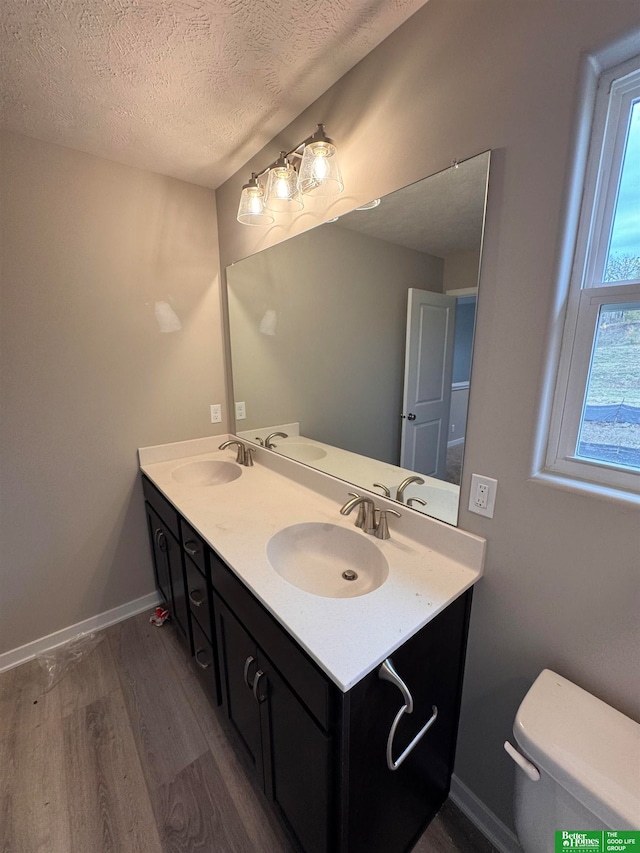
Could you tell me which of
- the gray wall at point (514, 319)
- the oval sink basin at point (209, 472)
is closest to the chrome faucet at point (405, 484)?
the gray wall at point (514, 319)

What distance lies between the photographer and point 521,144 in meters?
0.81

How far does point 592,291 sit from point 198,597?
1.67m

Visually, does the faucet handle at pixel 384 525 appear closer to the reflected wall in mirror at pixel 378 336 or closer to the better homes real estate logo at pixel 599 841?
the reflected wall in mirror at pixel 378 336

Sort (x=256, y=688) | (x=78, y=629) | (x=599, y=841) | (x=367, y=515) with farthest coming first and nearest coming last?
(x=78, y=629)
(x=367, y=515)
(x=256, y=688)
(x=599, y=841)

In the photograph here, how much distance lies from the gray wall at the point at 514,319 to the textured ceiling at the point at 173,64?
0.16 m

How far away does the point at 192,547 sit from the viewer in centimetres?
141

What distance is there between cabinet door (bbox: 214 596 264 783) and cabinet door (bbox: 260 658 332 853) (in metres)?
0.06

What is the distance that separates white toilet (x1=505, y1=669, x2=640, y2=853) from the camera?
25.3 inches

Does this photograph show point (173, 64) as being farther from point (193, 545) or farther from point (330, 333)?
point (193, 545)

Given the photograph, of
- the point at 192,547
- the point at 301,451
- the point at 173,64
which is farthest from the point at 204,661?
the point at 173,64

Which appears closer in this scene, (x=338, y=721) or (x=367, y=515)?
(x=338, y=721)

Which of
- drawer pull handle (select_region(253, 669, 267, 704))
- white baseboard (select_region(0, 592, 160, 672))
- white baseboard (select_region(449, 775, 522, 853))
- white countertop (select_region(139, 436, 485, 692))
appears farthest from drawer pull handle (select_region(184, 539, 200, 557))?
white baseboard (select_region(449, 775, 522, 853))

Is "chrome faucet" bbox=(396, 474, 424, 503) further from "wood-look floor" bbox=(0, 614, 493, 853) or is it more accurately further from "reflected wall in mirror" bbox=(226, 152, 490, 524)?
"wood-look floor" bbox=(0, 614, 493, 853)

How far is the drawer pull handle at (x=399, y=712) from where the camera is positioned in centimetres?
75
